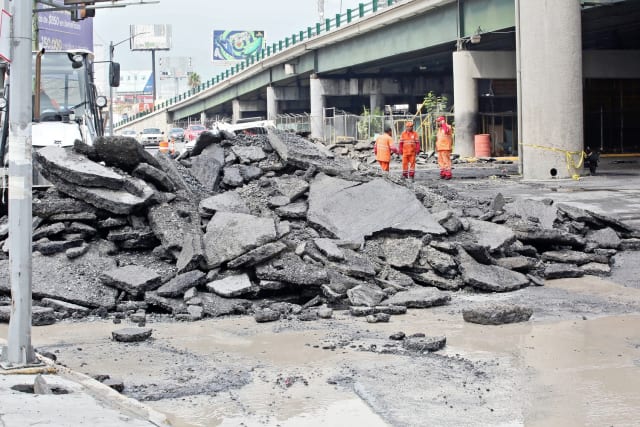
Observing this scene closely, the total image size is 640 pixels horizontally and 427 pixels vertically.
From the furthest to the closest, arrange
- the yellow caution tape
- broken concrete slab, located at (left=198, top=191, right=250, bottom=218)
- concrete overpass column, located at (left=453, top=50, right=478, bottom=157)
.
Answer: concrete overpass column, located at (left=453, top=50, right=478, bottom=157), the yellow caution tape, broken concrete slab, located at (left=198, top=191, right=250, bottom=218)

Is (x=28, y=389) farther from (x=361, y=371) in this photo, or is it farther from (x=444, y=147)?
(x=444, y=147)

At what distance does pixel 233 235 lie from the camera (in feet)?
39.1

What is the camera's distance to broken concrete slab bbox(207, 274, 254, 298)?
36.4 feet

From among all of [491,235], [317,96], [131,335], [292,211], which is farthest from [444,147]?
[317,96]

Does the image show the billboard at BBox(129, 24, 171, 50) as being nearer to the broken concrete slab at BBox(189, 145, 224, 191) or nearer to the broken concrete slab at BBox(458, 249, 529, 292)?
the broken concrete slab at BBox(189, 145, 224, 191)

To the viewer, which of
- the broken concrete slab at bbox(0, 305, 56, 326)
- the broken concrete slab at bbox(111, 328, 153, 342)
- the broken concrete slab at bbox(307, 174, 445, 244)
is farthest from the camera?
the broken concrete slab at bbox(307, 174, 445, 244)

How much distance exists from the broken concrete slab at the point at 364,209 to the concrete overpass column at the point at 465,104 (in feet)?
88.6

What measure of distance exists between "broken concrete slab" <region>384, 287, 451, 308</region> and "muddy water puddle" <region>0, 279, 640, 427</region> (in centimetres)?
25

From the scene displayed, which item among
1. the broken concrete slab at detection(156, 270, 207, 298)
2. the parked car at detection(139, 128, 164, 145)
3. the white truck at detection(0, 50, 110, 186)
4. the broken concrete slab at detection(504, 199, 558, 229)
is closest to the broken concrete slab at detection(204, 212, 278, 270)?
the broken concrete slab at detection(156, 270, 207, 298)

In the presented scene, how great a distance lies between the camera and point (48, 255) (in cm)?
1202

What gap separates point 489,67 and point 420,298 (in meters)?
31.4

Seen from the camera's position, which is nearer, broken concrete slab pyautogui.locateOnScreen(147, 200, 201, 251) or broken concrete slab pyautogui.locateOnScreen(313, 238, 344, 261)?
broken concrete slab pyautogui.locateOnScreen(313, 238, 344, 261)

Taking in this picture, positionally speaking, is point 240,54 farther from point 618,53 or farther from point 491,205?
point 491,205

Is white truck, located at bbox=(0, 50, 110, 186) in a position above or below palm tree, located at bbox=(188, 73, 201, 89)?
below
